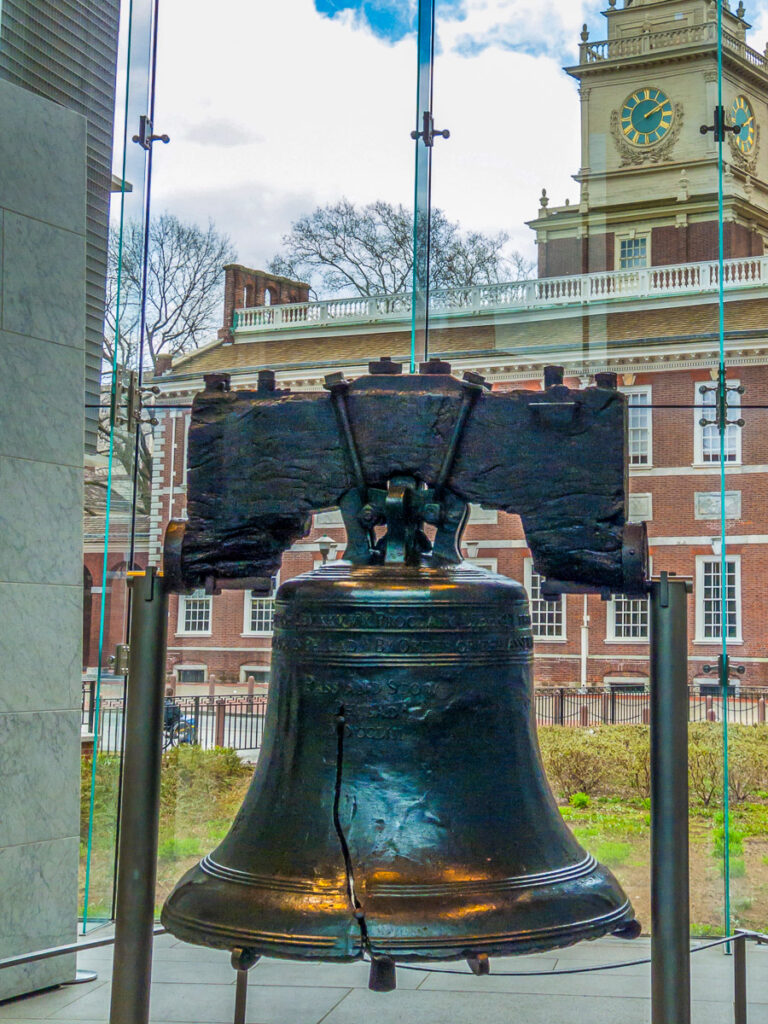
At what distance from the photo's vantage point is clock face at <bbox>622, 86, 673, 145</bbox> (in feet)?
21.5

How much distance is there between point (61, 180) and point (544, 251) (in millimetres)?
2765

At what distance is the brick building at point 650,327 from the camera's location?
6.46m

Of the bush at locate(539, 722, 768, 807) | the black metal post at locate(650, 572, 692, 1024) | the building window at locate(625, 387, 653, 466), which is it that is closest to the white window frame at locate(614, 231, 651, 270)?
the building window at locate(625, 387, 653, 466)

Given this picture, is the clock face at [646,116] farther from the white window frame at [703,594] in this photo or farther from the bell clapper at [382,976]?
the bell clapper at [382,976]

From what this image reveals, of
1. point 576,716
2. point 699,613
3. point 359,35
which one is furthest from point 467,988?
point 359,35

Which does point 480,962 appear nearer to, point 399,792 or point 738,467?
point 399,792

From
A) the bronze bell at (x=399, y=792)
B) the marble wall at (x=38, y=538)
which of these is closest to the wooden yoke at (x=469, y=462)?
the bronze bell at (x=399, y=792)

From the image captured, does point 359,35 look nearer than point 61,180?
No

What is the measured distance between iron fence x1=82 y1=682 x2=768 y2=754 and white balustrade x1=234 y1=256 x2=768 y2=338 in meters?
2.19

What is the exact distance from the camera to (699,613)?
6539 mm

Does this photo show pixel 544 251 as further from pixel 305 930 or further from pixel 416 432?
pixel 305 930

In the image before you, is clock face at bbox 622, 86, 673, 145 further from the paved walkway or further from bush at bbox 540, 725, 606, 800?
the paved walkway

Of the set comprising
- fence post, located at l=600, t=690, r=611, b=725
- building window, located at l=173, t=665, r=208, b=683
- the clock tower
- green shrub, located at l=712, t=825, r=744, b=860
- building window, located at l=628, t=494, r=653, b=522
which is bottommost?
green shrub, located at l=712, t=825, r=744, b=860

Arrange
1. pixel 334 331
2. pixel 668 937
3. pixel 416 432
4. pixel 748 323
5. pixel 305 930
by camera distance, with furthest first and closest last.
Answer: pixel 334 331
pixel 748 323
pixel 668 937
pixel 416 432
pixel 305 930
